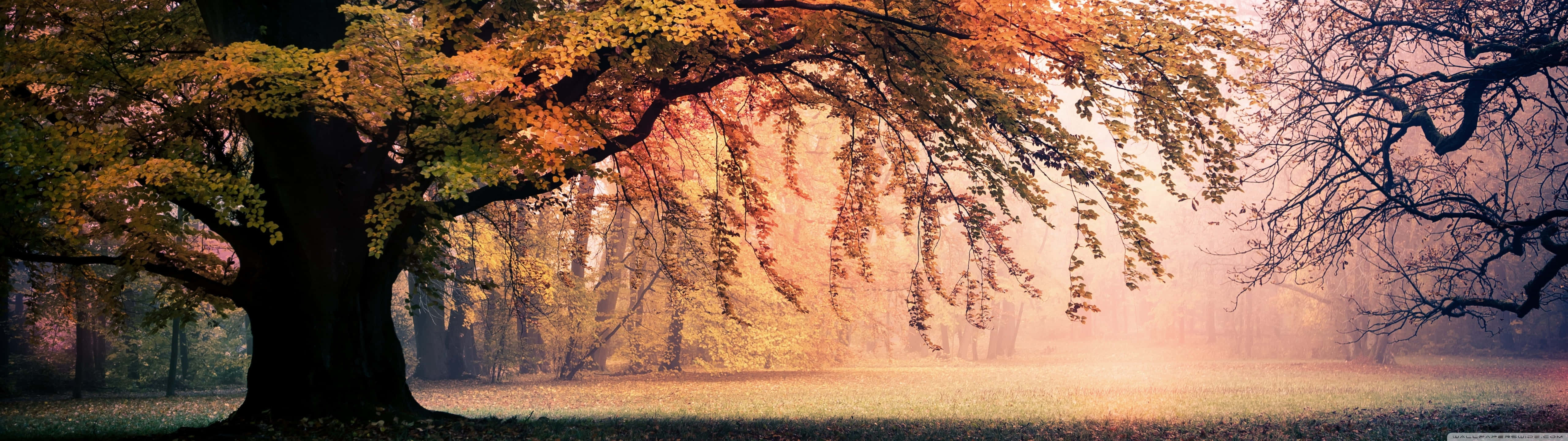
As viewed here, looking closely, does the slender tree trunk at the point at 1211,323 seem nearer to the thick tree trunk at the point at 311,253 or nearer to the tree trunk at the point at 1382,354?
→ the tree trunk at the point at 1382,354

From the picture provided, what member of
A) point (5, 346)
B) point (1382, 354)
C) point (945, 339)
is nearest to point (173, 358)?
point (5, 346)

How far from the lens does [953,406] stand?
1586 cm

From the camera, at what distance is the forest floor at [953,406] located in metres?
9.98

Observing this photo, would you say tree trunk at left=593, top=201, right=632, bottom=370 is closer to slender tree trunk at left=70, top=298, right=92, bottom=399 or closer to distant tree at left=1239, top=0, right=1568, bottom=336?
slender tree trunk at left=70, top=298, right=92, bottom=399

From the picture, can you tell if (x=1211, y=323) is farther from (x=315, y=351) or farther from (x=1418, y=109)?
(x=315, y=351)

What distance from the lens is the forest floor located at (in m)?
9.98

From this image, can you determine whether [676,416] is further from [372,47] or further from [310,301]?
[372,47]

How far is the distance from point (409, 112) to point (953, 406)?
36.6 feet

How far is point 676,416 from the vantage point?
44.2 ft

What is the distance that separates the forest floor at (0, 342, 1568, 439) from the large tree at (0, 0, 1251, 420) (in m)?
1.97

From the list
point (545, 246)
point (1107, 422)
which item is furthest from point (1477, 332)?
point (545, 246)

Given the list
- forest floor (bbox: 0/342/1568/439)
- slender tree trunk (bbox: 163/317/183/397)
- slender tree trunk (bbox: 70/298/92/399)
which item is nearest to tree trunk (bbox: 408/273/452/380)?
forest floor (bbox: 0/342/1568/439)

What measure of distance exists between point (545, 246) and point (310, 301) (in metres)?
16.4

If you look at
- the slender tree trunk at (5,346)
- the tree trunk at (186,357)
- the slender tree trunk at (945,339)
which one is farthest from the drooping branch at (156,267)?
the slender tree trunk at (945,339)
